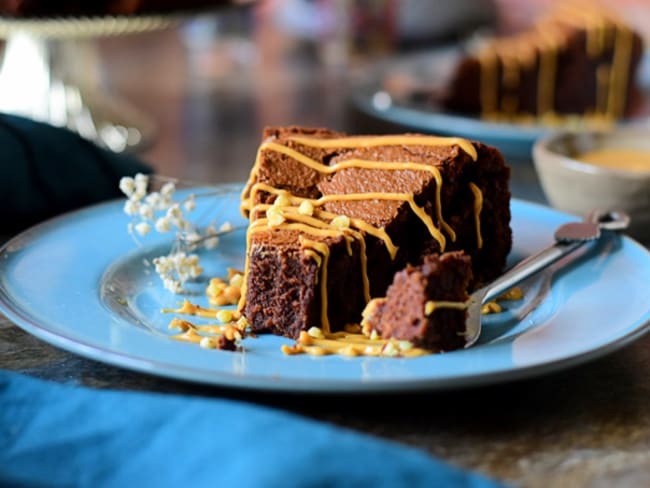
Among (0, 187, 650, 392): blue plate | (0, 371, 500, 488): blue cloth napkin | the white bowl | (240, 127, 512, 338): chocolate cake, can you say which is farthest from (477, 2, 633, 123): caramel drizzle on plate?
(0, 371, 500, 488): blue cloth napkin

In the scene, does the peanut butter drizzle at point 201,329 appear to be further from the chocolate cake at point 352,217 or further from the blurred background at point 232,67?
the blurred background at point 232,67

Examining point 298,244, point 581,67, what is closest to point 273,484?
point 298,244

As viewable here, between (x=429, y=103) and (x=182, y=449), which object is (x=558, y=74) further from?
(x=182, y=449)

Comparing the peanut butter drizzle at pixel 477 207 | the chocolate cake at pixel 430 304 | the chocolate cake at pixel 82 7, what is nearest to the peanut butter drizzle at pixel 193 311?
the chocolate cake at pixel 430 304

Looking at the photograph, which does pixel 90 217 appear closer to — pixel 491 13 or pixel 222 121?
pixel 222 121

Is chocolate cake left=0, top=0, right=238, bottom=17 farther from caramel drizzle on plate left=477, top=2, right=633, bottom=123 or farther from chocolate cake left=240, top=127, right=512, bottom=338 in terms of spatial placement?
chocolate cake left=240, top=127, right=512, bottom=338
